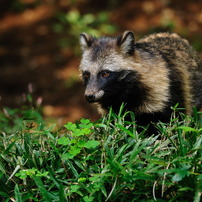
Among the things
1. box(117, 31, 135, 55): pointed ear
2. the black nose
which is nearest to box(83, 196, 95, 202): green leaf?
the black nose

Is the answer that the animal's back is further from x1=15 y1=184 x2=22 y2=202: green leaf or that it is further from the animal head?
x1=15 y1=184 x2=22 y2=202: green leaf

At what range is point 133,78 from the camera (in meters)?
5.09

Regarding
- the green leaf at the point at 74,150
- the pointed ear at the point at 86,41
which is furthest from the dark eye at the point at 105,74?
the green leaf at the point at 74,150

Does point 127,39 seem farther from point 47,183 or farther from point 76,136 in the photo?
point 47,183

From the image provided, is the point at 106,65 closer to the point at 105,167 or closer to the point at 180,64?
the point at 180,64

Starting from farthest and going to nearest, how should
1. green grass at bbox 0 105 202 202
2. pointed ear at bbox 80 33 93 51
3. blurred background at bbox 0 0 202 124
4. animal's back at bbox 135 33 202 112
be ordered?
blurred background at bbox 0 0 202 124
pointed ear at bbox 80 33 93 51
animal's back at bbox 135 33 202 112
green grass at bbox 0 105 202 202

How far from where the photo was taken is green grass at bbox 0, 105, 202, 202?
10.7 feet

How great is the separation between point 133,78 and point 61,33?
820 centimetres

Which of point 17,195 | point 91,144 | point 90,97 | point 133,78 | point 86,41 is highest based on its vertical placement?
point 86,41

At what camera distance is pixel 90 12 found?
12922mm

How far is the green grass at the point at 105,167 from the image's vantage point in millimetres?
3264

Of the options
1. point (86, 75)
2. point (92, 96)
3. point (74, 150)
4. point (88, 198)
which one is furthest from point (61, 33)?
point (88, 198)

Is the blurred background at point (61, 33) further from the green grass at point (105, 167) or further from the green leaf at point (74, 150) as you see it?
the green leaf at point (74, 150)

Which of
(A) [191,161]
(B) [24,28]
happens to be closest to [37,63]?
(B) [24,28]
